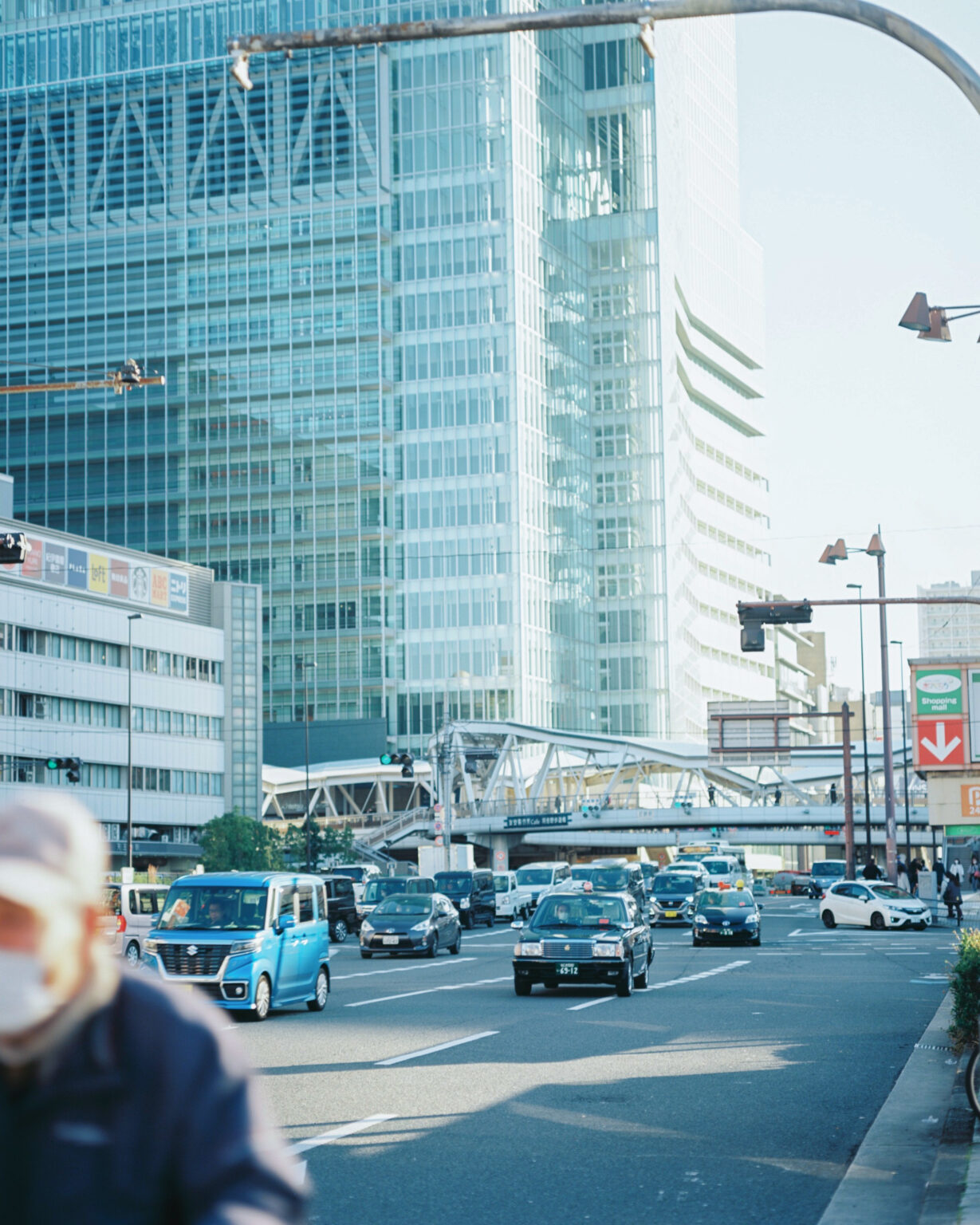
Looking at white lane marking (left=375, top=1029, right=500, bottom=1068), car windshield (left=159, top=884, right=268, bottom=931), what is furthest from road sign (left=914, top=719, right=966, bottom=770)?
white lane marking (left=375, top=1029, right=500, bottom=1068)

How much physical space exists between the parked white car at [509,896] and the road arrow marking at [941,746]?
26814mm

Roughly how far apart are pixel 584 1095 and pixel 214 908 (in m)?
9.61

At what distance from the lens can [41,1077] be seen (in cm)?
237

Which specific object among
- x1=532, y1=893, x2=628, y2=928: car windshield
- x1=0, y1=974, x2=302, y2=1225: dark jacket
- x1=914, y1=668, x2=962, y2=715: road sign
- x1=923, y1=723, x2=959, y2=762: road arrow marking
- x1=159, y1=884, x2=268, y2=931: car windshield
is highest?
x1=914, y1=668, x2=962, y2=715: road sign

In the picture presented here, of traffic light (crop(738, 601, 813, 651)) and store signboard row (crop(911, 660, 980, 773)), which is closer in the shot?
traffic light (crop(738, 601, 813, 651))

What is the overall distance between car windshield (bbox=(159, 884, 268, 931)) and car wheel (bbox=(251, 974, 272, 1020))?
0.71 meters

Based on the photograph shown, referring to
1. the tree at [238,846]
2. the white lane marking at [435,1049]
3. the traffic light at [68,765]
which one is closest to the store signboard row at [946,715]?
the white lane marking at [435,1049]

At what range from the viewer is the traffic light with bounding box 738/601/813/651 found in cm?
2628

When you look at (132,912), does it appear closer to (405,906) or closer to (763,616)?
(405,906)

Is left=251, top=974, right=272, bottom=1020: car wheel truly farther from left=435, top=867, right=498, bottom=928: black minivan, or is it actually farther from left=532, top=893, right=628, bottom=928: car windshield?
left=435, top=867, right=498, bottom=928: black minivan

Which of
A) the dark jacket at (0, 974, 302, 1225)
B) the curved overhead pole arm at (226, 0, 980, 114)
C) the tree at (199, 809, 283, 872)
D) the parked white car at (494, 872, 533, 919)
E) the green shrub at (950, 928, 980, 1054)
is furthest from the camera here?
the tree at (199, 809, 283, 872)

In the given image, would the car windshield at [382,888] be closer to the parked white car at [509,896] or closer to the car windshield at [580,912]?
the parked white car at [509,896]

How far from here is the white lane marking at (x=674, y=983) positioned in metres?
23.0

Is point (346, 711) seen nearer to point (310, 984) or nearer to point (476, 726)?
point (476, 726)
